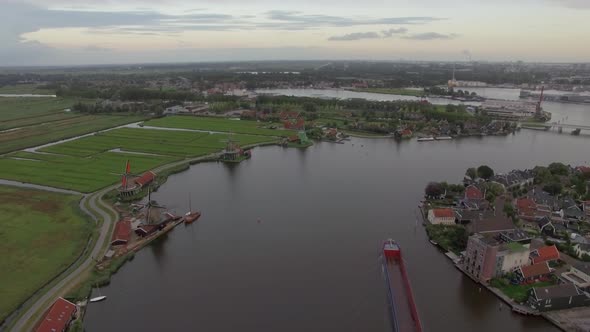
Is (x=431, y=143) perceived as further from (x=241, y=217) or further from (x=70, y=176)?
(x=70, y=176)

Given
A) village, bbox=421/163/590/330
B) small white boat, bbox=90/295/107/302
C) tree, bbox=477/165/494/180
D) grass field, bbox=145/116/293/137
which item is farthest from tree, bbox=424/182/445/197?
grass field, bbox=145/116/293/137

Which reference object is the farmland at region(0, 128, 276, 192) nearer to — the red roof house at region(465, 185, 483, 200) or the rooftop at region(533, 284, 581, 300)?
the red roof house at region(465, 185, 483, 200)

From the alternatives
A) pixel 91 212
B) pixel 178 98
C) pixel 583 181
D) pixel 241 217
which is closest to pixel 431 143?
pixel 583 181

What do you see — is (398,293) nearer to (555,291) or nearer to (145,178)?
(555,291)

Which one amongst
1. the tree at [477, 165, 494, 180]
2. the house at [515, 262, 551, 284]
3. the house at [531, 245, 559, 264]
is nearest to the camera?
the house at [515, 262, 551, 284]

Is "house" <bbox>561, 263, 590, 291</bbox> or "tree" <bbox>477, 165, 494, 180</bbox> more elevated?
"tree" <bbox>477, 165, 494, 180</bbox>

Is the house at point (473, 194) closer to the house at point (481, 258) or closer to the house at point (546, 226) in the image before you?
the house at point (546, 226)
